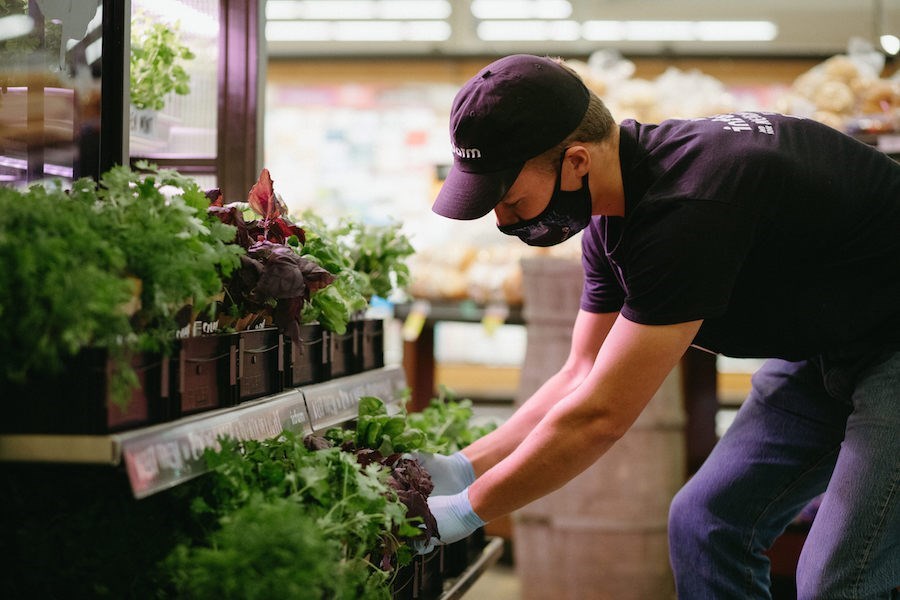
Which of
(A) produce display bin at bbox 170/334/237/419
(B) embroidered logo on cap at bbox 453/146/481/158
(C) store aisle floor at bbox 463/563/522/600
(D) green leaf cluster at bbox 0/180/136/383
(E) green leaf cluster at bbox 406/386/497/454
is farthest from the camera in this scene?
(C) store aisle floor at bbox 463/563/522/600

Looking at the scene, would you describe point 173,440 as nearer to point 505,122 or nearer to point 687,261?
point 505,122

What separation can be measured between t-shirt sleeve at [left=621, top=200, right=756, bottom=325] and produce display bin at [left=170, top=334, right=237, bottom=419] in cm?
79

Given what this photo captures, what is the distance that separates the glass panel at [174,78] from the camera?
238cm

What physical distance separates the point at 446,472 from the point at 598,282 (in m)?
0.61

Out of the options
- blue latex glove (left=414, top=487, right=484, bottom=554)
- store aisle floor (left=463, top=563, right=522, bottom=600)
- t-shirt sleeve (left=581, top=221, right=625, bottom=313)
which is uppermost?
t-shirt sleeve (left=581, top=221, right=625, bottom=313)

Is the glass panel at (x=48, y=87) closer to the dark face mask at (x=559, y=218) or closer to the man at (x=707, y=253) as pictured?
the man at (x=707, y=253)

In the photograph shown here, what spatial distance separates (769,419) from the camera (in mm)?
2330

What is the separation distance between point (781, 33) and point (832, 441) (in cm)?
485

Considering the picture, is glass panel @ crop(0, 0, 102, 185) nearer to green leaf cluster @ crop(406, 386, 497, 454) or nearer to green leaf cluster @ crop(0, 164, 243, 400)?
green leaf cluster @ crop(0, 164, 243, 400)

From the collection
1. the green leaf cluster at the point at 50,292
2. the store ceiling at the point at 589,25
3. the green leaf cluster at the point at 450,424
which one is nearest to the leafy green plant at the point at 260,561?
the green leaf cluster at the point at 50,292

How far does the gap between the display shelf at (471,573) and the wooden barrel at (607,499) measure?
644 millimetres

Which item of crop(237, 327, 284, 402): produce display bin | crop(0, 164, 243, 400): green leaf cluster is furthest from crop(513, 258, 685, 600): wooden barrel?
crop(0, 164, 243, 400): green leaf cluster

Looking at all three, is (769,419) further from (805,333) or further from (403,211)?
(403,211)

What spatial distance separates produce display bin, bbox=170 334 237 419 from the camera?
64.7 inches
